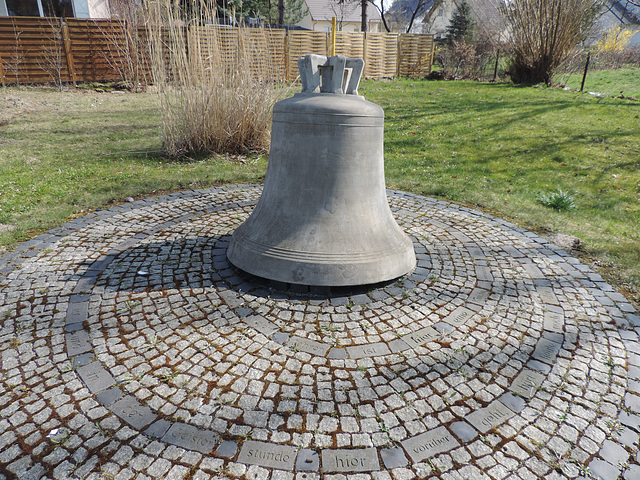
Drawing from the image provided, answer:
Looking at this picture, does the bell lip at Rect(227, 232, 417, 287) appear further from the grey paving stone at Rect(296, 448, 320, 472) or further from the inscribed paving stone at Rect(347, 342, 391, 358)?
the grey paving stone at Rect(296, 448, 320, 472)

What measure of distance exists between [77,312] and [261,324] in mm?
1394

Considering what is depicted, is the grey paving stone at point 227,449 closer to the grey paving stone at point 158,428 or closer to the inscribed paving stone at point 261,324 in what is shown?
the grey paving stone at point 158,428

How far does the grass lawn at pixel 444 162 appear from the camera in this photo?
5.10 m

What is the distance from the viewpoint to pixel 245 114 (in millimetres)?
7285

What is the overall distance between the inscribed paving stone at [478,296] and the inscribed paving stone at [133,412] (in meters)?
2.50

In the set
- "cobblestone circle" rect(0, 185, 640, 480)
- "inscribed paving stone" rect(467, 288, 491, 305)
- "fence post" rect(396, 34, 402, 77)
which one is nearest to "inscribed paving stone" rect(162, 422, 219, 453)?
"cobblestone circle" rect(0, 185, 640, 480)

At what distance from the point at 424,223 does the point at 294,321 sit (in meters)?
2.62

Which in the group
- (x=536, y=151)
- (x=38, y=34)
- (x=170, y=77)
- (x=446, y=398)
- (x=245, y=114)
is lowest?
(x=446, y=398)

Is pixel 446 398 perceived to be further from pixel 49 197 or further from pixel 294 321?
pixel 49 197

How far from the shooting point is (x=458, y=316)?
3131mm

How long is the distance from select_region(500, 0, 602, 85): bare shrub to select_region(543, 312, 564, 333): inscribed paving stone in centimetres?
1457

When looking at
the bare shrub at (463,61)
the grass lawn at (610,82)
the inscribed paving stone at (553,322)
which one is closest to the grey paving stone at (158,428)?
the inscribed paving stone at (553,322)

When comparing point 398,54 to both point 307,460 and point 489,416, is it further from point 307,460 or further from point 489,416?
point 307,460

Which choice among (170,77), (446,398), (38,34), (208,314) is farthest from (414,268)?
(38,34)
